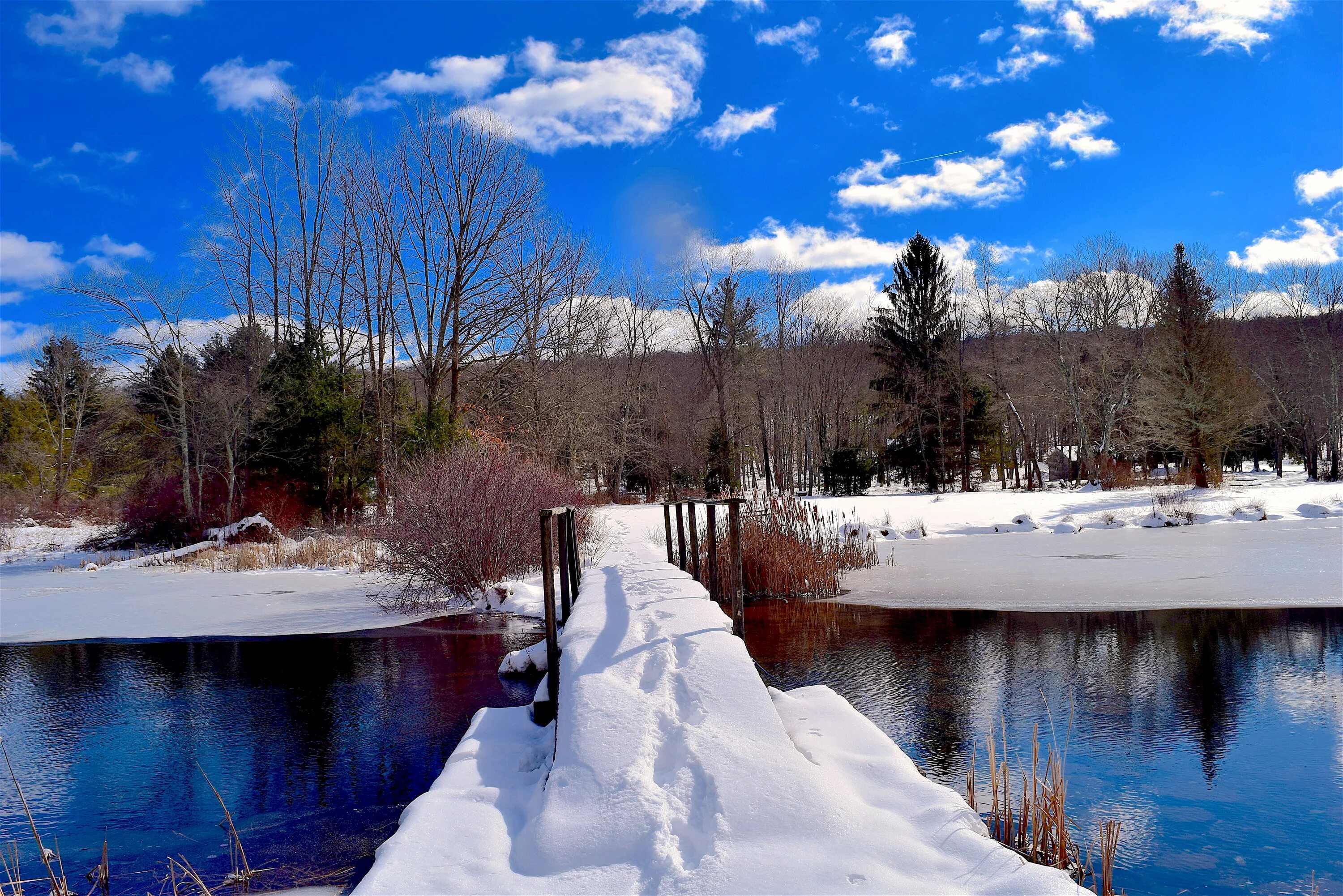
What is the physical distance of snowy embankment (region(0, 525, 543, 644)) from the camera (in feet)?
39.4

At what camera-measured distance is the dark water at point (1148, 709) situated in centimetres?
439

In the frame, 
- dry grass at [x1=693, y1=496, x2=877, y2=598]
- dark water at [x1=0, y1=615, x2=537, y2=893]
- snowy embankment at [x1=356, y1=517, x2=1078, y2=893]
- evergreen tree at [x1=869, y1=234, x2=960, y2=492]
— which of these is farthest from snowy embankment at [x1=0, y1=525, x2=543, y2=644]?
evergreen tree at [x1=869, y1=234, x2=960, y2=492]

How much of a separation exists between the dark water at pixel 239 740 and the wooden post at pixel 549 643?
2.78 feet

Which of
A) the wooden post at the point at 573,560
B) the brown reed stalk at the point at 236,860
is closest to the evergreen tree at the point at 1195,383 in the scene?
the wooden post at the point at 573,560

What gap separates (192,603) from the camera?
1436cm

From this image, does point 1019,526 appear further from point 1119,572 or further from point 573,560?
point 573,560

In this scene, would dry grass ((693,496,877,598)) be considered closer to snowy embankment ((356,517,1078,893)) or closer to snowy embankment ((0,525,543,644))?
snowy embankment ((0,525,543,644))

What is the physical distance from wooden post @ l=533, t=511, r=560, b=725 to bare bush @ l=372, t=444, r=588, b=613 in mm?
5969

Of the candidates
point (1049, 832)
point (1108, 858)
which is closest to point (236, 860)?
point (1049, 832)

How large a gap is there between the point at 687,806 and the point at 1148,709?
4.90 metres

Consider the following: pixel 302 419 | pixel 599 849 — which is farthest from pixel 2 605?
pixel 599 849

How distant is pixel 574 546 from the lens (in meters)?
9.95

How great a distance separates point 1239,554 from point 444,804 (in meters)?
15.3

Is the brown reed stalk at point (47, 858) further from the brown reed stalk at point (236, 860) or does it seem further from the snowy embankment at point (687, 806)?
the snowy embankment at point (687, 806)
